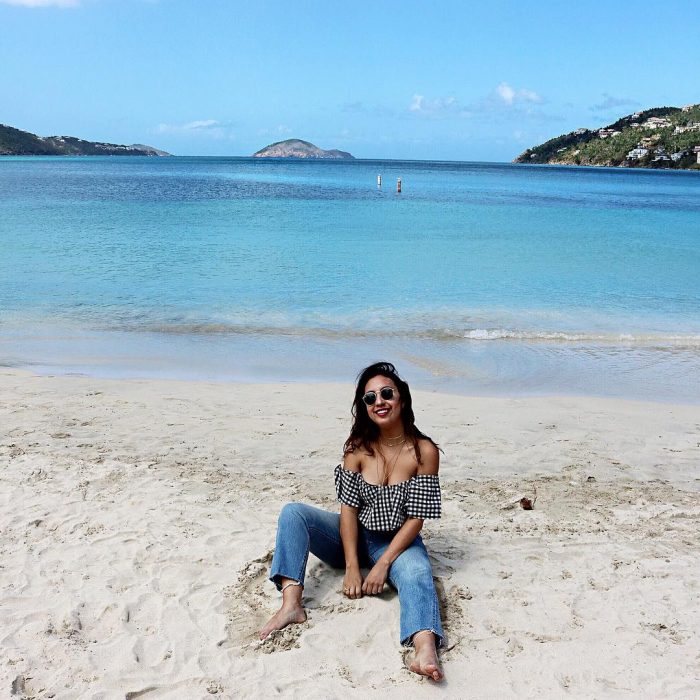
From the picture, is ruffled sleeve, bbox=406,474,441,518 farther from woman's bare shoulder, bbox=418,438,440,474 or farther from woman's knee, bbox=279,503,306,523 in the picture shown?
woman's knee, bbox=279,503,306,523

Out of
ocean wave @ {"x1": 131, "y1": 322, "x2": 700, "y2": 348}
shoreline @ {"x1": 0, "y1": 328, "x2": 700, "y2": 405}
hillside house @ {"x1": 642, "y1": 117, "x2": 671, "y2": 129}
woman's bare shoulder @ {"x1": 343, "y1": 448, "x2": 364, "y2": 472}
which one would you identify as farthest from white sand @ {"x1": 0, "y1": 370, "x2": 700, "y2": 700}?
hillside house @ {"x1": 642, "y1": 117, "x2": 671, "y2": 129}

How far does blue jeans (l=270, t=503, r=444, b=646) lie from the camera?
152 inches

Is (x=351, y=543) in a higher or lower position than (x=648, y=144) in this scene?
lower

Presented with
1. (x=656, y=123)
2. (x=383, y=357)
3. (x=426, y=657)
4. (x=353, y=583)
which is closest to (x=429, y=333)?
(x=383, y=357)

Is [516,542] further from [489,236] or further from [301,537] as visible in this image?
[489,236]

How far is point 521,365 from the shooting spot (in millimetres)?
10820

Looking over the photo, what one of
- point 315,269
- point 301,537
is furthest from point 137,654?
point 315,269

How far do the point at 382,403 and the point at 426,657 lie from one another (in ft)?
4.74

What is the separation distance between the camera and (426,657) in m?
3.60

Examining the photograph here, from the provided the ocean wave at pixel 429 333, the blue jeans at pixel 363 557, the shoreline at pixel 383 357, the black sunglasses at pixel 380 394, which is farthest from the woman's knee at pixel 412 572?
the ocean wave at pixel 429 333

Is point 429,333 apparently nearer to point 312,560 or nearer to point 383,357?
point 383,357

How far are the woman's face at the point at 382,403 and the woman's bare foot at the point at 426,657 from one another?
4.07 ft

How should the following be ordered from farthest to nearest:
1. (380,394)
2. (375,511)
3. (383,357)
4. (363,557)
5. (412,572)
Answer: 1. (383,357)
2. (363,557)
3. (375,511)
4. (380,394)
5. (412,572)

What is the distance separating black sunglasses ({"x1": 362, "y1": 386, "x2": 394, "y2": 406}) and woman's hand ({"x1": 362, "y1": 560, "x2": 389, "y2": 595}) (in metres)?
0.95
